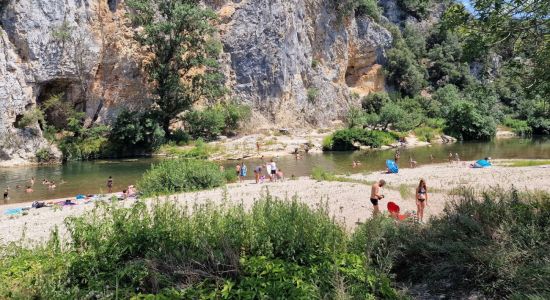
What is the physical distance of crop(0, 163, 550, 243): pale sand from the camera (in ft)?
40.0

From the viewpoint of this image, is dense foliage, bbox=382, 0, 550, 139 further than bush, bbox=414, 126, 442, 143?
No

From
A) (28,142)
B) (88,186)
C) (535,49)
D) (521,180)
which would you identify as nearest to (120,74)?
(28,142)

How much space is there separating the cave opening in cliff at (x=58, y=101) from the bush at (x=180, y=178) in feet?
88.9

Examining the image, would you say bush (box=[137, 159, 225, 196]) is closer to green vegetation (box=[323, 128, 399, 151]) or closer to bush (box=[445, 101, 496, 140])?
green vegetation (box=[323, 128, 399, 151])

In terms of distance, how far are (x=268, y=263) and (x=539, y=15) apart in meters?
6.21

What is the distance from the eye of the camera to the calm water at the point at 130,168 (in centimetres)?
2534

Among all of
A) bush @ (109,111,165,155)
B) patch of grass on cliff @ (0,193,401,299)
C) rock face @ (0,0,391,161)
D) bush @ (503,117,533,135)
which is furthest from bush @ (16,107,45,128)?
bush @ (503,117,533,135)

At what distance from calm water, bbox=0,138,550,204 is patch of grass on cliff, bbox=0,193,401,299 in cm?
2005

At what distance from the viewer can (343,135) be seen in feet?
153

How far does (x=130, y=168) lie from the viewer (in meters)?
33.3

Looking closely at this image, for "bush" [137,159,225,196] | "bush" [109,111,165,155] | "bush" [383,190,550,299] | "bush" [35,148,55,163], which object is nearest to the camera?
"bush" [383,190,550,299]

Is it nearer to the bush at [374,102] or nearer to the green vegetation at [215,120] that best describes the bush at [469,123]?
the bush at [374,102]

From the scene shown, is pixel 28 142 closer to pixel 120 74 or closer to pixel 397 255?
pixel 120 74

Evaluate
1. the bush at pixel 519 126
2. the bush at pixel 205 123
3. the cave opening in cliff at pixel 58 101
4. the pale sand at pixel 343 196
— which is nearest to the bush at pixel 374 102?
the bush at pixel 519 126
